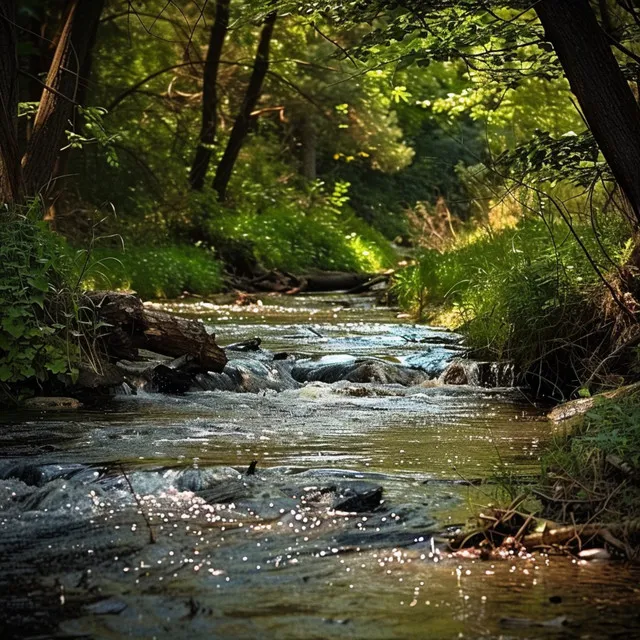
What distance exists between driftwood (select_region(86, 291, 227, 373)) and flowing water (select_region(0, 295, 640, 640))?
548mm

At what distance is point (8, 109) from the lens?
9234mm

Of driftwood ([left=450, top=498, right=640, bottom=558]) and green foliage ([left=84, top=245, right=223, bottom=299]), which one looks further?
green foliage ([left=84, top=245, right=223, bottom=299])

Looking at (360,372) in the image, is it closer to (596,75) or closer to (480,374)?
(480,374)

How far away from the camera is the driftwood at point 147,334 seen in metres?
8.78

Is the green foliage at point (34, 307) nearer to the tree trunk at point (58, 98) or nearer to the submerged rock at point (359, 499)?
the tree trunk at point (58, 98)

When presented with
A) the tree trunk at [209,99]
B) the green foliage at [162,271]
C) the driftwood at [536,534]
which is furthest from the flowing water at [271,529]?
the tree trunk at [209,99]

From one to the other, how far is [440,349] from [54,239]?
13.1ft

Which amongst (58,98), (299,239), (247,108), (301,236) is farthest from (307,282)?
(58,98)

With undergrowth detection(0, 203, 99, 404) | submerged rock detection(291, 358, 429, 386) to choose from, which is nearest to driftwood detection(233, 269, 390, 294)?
submerged rock detection(291, 358, 429, 386)

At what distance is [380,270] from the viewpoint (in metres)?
26.5

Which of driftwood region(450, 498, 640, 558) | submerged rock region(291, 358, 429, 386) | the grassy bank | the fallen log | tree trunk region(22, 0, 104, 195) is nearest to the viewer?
driftwood region(450, 498, 640, 558)

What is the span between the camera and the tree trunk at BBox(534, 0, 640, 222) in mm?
6168

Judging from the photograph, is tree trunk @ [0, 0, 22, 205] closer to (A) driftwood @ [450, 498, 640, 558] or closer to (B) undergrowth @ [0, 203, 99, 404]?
(B) undergrowth @ [0, 203, 99, 404]

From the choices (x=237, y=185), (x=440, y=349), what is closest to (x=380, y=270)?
(x=237, y=185)
